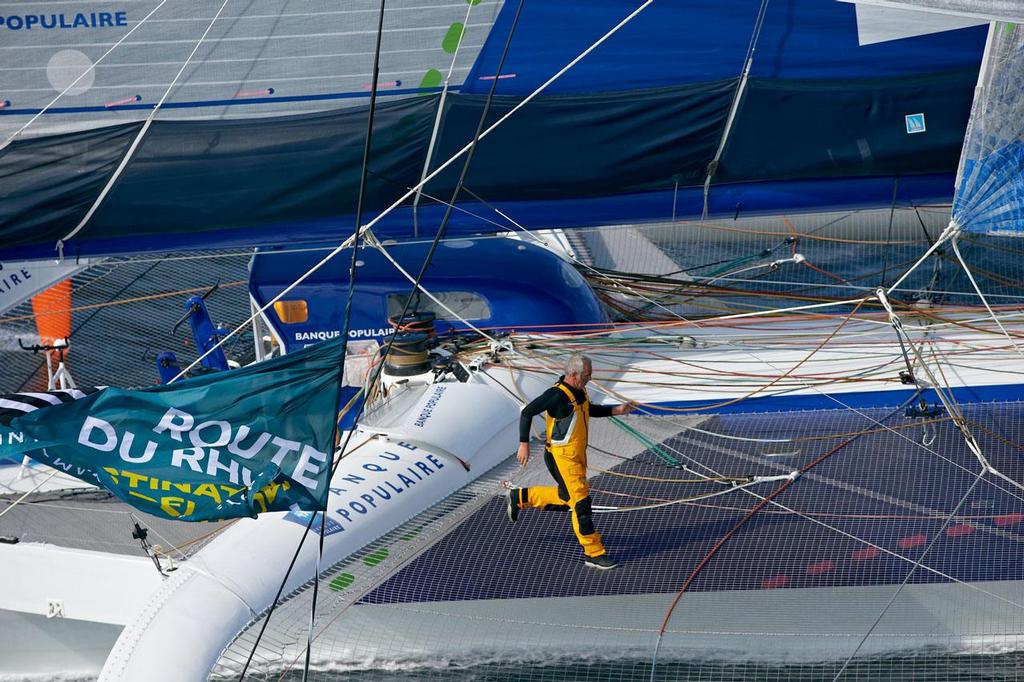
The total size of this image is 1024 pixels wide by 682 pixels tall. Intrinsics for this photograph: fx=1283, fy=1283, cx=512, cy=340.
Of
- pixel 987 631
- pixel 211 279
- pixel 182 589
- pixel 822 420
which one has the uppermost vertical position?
pixel 211 279

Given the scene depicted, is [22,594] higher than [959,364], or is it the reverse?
[959,364]

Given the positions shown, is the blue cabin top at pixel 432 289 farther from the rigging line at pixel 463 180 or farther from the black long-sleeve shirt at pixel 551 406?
the black long-sleeve shirt at pixel 551 406

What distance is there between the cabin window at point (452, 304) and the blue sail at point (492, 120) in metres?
0.75

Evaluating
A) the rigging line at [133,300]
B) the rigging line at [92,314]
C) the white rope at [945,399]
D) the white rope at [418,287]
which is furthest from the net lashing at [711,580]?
the rigging line at [133,300]

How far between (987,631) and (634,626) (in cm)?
133

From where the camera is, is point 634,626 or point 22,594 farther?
point 22,594

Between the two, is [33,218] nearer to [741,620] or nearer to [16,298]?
[16,298]

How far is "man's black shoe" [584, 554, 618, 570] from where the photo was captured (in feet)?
17.7

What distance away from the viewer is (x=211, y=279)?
12.1 meters

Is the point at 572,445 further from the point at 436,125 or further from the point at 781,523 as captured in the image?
the point at 436,125

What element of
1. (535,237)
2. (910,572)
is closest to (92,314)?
(535,237)

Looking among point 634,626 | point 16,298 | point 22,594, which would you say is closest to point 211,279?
point 16,298

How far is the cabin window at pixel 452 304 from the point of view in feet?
25.7

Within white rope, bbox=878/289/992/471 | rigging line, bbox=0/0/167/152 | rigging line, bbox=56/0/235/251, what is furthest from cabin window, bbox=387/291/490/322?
white rope, bbox=878/289/992/471
